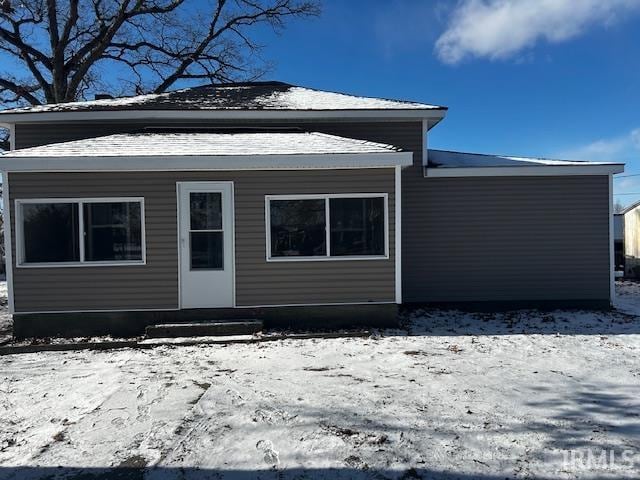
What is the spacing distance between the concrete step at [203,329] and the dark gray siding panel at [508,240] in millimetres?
3775

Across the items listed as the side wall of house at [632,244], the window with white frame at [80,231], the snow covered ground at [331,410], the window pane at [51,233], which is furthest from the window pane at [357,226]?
the side wall of house at [632,244]

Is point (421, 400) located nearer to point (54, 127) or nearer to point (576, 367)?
point (576, 367)

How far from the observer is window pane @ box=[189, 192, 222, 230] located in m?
7.88

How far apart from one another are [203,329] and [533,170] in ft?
22.8

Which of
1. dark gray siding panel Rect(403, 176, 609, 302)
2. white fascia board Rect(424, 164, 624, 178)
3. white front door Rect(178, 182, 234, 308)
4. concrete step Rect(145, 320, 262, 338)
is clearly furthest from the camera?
dark gray siding panel Rect(403, 176, 609, 302)

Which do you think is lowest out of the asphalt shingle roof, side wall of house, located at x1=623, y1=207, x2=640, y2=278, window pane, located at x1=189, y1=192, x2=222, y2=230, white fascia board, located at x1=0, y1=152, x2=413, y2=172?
side wall of house, located at x1=623, y1=207, x2=640, y2=278

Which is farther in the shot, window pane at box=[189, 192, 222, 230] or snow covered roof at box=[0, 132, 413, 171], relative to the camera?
window pane at box=[189, 192, 222, 230]

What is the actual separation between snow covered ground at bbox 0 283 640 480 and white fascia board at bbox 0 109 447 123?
4.85m

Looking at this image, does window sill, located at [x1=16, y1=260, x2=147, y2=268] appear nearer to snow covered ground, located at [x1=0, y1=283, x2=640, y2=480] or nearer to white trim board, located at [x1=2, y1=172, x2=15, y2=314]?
white trim board, located at [x1=2, y1=172, x2=15, y2=314]

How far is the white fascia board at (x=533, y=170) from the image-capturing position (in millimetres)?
9516

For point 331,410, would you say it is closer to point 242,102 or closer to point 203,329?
point 203,329

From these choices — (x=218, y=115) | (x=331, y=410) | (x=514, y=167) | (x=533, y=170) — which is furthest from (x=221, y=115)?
(x=331, y=410)

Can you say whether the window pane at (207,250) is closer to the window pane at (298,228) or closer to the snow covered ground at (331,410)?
the window pane at (298,228)

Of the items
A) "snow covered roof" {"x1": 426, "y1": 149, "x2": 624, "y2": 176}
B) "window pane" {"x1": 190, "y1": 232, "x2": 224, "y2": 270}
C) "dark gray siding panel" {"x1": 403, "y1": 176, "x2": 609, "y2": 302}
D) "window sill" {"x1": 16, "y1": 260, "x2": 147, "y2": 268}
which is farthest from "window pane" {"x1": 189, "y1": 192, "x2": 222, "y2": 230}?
"snow covered roof" {"x1": 426, "y1": 149, "x2": 624, "y2": 176}
